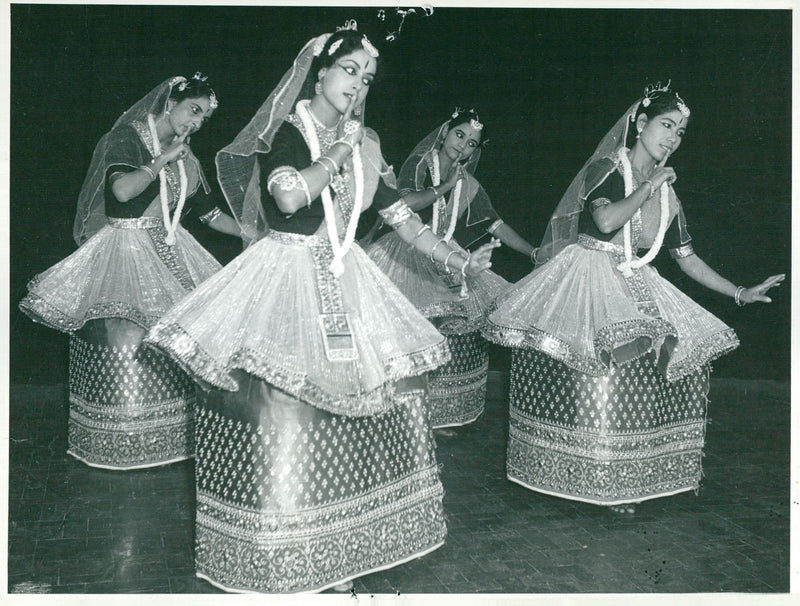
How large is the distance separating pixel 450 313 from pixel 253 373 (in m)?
2.46

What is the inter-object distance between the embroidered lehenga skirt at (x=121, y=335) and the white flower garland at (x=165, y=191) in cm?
8

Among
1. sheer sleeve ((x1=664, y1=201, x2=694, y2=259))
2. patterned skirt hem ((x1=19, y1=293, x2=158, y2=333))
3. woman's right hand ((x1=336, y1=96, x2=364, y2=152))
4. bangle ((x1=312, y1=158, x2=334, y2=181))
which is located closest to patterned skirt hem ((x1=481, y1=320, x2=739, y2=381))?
sheer sleeve ((x1=664, y1=201, x2=694, y2=259))

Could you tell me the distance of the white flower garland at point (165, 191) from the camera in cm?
443

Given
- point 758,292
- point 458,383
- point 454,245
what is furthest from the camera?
point 458,383

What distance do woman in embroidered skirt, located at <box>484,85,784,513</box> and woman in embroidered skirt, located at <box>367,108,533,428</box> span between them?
40.0 inches

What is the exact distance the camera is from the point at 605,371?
3.85 metres

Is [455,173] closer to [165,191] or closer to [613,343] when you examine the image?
[165,191]

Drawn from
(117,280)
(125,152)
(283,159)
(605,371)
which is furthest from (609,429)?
(125,152)

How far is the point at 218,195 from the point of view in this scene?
20.4ft

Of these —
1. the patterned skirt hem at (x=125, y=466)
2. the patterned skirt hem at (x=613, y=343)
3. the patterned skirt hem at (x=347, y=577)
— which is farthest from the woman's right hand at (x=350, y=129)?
the patterned skirt hem at (x=125, y=466)

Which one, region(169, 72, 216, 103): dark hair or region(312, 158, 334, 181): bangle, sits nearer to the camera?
region(312, 158, 334, 181): bangle

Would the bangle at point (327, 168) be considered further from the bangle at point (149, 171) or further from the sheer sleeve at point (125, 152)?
the sheer sleeve at point (125, 152)

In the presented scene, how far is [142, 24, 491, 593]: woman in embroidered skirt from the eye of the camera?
2811 millimetres

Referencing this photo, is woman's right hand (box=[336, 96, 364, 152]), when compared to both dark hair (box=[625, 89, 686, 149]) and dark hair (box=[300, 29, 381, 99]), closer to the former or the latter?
dark hair (box=[300, 29, 381, 99])
